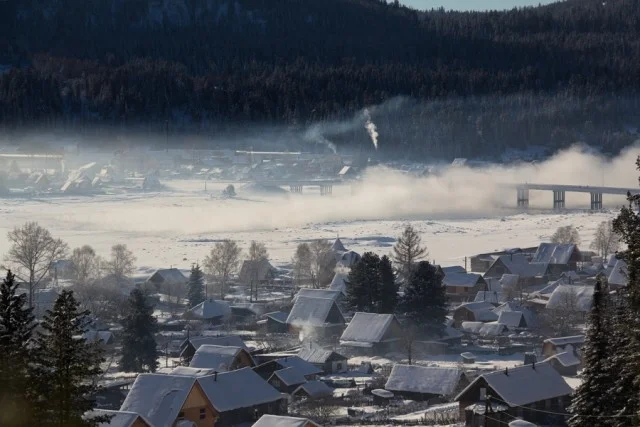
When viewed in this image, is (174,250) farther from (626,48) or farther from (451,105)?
(626,48)

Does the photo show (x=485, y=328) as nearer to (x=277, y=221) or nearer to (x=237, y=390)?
(x=237, y=390)

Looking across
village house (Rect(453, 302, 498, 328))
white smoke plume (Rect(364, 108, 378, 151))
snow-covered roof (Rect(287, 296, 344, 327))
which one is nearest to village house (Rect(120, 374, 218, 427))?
snow-covered roof (Rect(287, 296, 344, 327))

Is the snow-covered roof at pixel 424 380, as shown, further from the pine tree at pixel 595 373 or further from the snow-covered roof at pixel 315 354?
the pine tree at pixel 595 373

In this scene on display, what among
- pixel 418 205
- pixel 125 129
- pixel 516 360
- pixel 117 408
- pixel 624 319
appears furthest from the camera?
pixel 125 129

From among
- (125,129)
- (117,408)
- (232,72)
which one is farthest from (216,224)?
(232,72)

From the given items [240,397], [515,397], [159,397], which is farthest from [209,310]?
[515,397]

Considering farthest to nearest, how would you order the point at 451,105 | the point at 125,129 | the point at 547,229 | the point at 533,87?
1. the point at 533,87
2. the point at 451,105
3. the point at 125,129
4. the point at 547,229

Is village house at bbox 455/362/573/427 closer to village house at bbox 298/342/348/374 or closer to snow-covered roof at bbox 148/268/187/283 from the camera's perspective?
village house at bbox 298/342/348/374

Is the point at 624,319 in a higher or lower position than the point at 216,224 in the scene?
higher

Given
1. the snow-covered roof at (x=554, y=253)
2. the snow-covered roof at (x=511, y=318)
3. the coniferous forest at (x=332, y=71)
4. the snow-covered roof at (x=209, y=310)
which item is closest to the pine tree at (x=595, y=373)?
the snow-covered roof at (x=511, y=318)

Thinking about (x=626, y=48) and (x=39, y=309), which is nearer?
(x=39, y=309)
